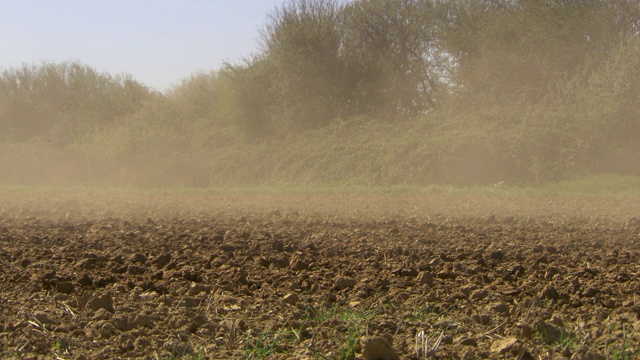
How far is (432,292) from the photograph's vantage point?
5.53m

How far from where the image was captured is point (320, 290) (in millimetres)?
5695

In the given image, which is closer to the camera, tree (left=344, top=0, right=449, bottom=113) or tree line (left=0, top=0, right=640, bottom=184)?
tree line (left=0, top=0, right=640, bottom=184)

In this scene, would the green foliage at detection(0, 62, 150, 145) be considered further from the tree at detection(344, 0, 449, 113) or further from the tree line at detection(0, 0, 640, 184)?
the tree at detection(344, 0, 449, 113)

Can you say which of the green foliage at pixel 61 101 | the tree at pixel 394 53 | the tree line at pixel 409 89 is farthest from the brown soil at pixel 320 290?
the green foliage at pixel 61 101

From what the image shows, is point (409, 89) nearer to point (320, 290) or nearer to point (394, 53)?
point (394, 53)

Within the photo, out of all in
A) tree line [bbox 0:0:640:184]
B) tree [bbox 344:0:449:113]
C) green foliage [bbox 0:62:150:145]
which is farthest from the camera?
green foliage [bbox 0:62:150:145]

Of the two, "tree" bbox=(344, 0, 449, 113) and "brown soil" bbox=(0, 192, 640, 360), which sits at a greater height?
"tree" bbox=(344, 0, 449, 113)

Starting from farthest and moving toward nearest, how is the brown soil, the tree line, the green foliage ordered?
the green foliage
the tree line
the brown soil

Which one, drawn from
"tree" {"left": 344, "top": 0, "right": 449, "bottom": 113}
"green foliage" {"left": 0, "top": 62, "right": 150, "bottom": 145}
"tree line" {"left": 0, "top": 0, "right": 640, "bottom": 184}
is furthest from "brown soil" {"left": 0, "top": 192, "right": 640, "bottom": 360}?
"green foliage" {"left": 0, "top": 62, "right": 150, "bottom": 145}

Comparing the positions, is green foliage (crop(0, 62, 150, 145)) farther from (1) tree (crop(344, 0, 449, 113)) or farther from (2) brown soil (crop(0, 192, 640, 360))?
(2) brown soil (crop(0, 192, 640, 360))

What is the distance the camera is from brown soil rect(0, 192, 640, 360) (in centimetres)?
421

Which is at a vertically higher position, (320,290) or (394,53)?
(394,53)

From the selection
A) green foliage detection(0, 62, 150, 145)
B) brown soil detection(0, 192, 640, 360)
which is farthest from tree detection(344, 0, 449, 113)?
brown soil detection(0, 192, 640, 360)

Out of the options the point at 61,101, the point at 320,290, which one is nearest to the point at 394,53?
the point at 61,101
